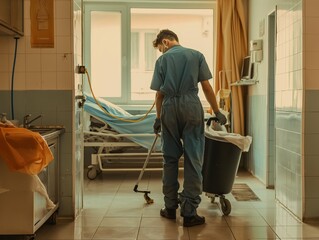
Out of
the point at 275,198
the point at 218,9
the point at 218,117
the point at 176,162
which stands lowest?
the point at 275,198

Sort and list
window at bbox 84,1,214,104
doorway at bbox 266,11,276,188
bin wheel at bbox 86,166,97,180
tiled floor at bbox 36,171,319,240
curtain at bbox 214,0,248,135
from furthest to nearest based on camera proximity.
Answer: window at bbox 84,1,214,104 → curtain at bbox 214,0,248,135 → bin wheel at bbox 86,166,97,180 → doorway at bbox 266,11,276,188 → tiled floor at bbox 36,171,319,240

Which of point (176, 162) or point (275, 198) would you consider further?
point (275, 198)

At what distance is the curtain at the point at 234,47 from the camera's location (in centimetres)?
547

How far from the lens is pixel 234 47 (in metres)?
5.53

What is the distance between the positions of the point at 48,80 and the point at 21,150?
991 millimetres

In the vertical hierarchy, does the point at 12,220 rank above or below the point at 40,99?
below

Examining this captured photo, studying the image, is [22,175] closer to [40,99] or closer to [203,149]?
[40,99]

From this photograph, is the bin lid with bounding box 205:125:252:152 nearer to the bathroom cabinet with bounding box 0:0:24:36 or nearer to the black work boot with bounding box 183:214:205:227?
the black work boot with bounding box 183:214:205:227

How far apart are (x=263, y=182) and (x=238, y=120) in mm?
1041

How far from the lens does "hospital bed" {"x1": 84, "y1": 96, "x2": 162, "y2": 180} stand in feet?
15.9

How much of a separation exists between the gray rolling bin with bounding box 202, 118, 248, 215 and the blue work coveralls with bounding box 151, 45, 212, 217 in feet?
0.62

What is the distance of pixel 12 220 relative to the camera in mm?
2557

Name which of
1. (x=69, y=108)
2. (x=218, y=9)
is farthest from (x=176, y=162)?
(x=218, y=9)

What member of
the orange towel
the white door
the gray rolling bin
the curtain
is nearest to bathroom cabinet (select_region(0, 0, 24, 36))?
the white door
